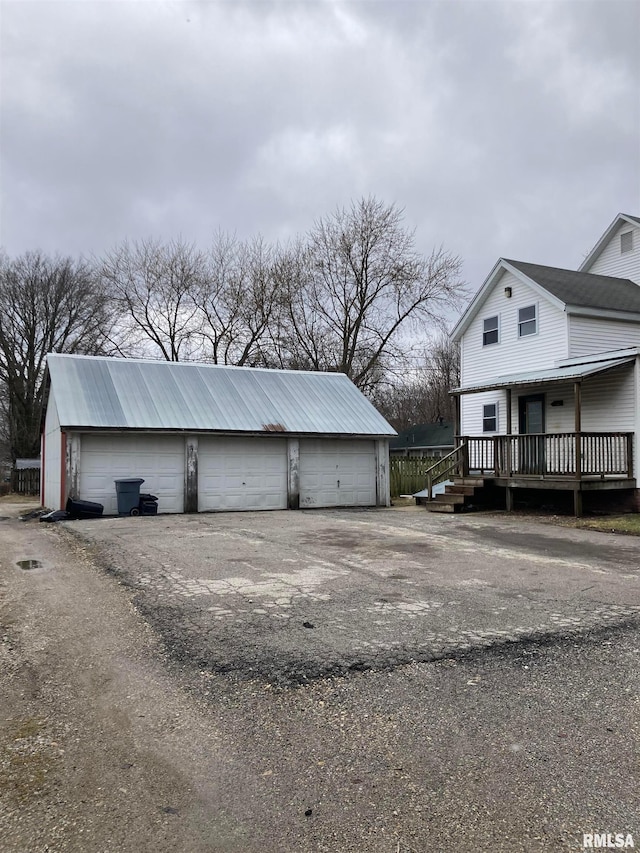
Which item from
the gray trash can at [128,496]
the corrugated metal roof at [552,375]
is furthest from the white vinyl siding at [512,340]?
the gray trash can at [128,496]

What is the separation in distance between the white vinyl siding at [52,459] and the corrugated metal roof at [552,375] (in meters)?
11.6

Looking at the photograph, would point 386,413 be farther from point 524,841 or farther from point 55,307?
point 524,841

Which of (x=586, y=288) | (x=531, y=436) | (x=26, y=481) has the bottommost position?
(x=26, y=481)

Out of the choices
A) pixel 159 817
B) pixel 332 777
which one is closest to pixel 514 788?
pixel 332 777

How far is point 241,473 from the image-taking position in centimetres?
1880

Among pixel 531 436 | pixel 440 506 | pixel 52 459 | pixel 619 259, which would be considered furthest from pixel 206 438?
pixel 619 259

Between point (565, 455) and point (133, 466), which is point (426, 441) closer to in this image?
point (565, 455)

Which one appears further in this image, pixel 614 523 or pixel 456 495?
pixel 456 495

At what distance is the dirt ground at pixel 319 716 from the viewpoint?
262cm

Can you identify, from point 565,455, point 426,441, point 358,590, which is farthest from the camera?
point 426,441

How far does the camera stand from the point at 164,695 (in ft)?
12.9

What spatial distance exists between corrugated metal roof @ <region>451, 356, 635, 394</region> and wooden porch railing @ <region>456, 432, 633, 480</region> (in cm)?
139

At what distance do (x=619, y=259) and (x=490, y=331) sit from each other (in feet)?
18.7

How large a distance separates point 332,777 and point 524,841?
0.88m
